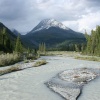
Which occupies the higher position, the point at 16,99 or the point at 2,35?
the point at 2,35

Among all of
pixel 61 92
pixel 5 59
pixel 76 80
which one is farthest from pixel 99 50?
pixel 61 92

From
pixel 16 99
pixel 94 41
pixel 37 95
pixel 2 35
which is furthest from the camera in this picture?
pixel 94 41

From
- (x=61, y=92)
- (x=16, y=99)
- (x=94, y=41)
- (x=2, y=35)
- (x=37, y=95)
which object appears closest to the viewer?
(x=16, y=99)

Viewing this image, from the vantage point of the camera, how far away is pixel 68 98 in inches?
780

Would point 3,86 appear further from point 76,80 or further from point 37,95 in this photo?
point 76,80

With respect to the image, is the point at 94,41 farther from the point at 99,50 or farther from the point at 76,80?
the point at 76,80

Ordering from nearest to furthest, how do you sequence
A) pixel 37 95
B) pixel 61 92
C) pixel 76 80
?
pixel 37 95 < pixel 61 92 < pixel 76 80

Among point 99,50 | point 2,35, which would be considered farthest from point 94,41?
point 2,35

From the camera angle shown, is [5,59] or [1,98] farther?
[5,59]

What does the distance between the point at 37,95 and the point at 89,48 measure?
123640mm

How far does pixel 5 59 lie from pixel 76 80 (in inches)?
891

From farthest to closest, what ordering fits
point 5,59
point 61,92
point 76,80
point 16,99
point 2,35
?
point 2,35 → point 5,59 → point 76,80 → point 61,92 → point 16,99

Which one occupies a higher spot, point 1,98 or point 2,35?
point 2,35

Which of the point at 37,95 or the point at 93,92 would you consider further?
the point at 93,92
